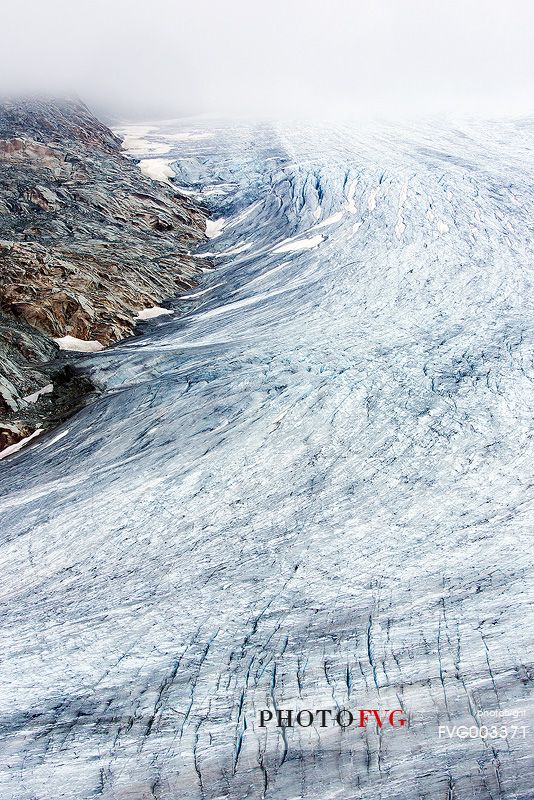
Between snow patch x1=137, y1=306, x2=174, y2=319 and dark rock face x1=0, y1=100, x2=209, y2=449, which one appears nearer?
dark rock face x1=0, y1=100, x2=209, y2=449

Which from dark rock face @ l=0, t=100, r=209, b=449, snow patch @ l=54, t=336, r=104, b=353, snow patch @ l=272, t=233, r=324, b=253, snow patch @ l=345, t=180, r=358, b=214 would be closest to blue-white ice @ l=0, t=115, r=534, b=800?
snow patch @ l=54, t=336, r=104, b=353

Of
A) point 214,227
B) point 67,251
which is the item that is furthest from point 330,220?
point 67,251

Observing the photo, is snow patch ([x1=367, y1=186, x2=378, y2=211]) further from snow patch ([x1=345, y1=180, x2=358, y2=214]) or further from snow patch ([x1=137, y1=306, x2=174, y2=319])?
snow patch ([x1=137, y1=306, x2=174, y2=319])

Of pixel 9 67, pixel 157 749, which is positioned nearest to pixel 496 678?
pixel 157 749
